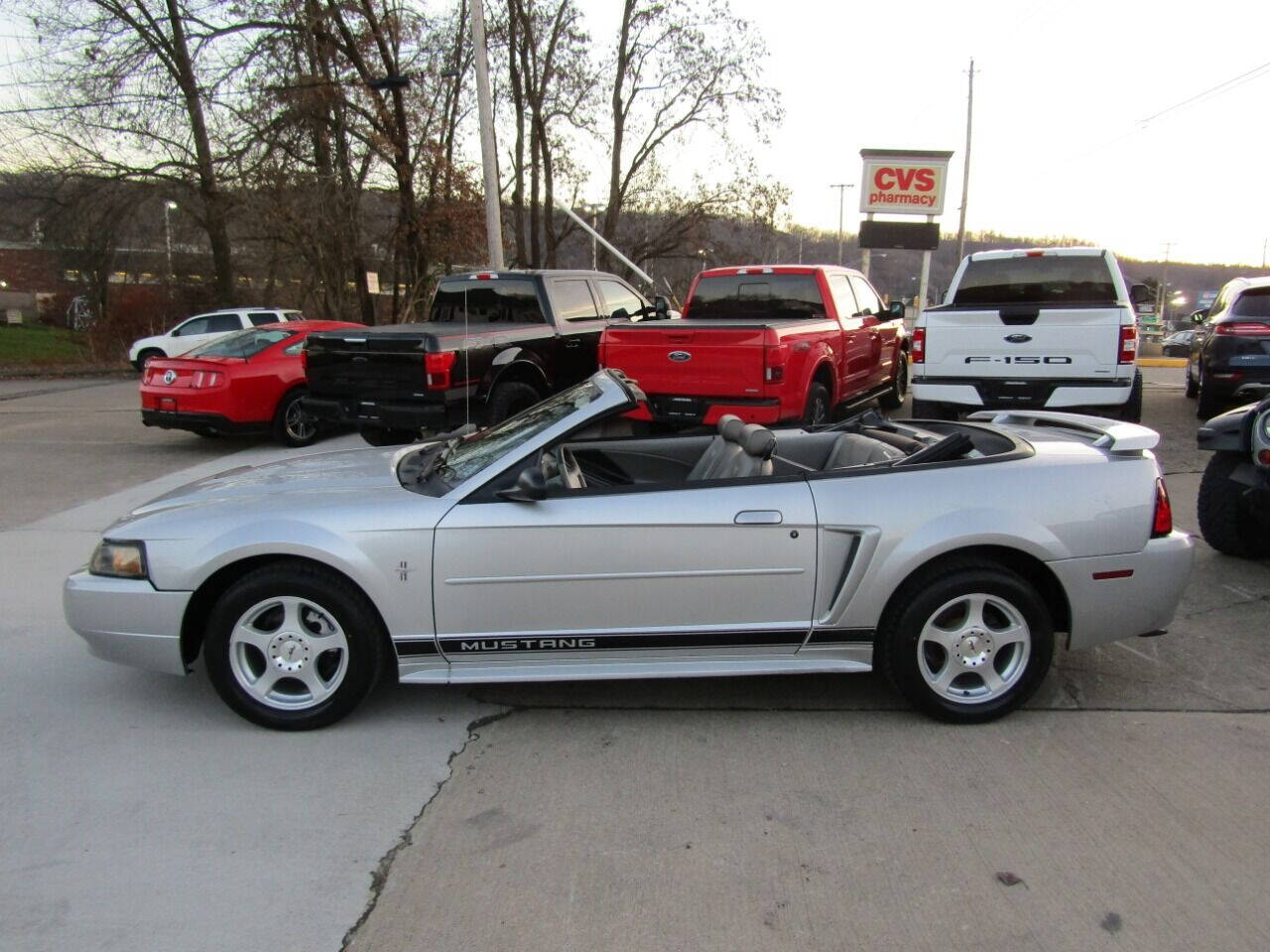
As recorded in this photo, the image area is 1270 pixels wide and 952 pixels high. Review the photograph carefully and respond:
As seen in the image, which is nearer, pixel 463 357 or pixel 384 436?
pixel 463 357

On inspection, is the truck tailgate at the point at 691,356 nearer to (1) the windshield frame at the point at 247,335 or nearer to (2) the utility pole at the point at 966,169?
(1) the windshield frame at the point at 247,335

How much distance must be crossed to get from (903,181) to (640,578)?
74.8ft

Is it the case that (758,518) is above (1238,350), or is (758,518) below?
below

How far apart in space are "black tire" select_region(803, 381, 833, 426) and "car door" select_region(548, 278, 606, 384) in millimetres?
2881

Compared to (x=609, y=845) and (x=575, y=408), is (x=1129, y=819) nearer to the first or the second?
(x=609, y=845)

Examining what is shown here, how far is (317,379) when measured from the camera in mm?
9344

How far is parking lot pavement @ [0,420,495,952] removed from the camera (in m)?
2.54

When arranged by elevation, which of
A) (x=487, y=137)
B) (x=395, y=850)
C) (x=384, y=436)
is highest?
(x=487, y=137)

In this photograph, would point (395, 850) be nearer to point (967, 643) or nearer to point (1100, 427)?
point (967, 643)

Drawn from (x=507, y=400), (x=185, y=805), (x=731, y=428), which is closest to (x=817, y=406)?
(x=507, y=400)

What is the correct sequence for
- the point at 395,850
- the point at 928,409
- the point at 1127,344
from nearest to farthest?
1. the point at 395,850
2. the point at 1127,344
3. the point at 928,409

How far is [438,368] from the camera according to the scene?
28.4ft

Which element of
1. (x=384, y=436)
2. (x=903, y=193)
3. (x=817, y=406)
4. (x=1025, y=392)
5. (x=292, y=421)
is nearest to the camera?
(x=817, y=406)

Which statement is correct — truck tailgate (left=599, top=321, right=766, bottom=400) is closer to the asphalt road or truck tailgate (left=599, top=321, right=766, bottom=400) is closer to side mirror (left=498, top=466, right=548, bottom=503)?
the asphalt road
